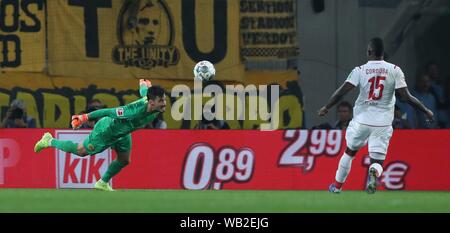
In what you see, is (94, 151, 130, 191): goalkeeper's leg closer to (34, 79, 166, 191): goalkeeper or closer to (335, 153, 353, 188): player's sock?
(34, 79, 166, 191): goalkeeper

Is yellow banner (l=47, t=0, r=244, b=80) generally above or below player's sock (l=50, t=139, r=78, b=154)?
above

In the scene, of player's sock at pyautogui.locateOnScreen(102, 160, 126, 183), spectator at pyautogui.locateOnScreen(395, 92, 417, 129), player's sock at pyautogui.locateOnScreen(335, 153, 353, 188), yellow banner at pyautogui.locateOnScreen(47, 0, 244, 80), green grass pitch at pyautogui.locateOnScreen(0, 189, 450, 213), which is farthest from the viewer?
spectator at pyautogui.locateOnScreen(395, 92, 417, 129)

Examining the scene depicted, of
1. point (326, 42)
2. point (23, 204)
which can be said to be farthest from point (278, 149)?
point (23, 204)

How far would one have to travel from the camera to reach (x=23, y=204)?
15844 mm

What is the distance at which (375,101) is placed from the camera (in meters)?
17.7

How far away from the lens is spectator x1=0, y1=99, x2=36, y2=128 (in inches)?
847

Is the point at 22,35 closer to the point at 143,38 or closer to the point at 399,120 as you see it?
the point at 143,38

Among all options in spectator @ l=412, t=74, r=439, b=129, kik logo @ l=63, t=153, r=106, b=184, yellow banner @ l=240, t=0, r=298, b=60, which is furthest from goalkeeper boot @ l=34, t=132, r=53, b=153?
spectator @ l=412, t=74, r=439, b=129

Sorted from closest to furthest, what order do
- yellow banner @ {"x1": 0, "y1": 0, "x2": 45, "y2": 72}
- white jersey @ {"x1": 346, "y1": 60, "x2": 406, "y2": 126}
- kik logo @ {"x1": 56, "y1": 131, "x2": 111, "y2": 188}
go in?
A: white jersey @ {"x1": 346, "y1": 60, "x2": 406, "y2": 126} → kik logo @ {"x1": 56, "y1": 131, "x2": 111, "y2": 188} → yellow banner @ {"x1": 0, "y1": 0, "x2": 45, "y2": 72}

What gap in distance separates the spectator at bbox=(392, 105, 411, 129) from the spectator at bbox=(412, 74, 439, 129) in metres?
0.32

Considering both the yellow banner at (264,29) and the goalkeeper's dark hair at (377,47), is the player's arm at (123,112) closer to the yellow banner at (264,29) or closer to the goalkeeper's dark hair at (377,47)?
the goalkeeper's dark hair at (377,47)

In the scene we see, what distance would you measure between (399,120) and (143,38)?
4.51 meters

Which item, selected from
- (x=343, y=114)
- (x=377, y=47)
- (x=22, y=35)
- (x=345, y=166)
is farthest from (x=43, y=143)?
(x=343, y=114)

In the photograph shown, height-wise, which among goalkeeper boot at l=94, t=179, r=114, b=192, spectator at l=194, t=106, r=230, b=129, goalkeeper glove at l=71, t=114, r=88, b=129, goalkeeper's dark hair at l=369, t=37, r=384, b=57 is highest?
goalkeeper's dark hair at l=369, t=37, r=384, b=57
